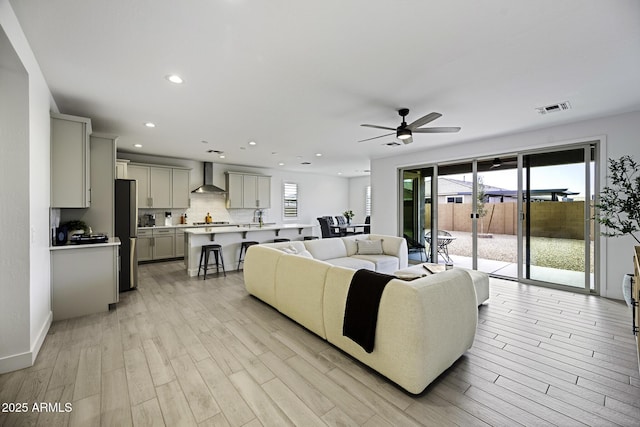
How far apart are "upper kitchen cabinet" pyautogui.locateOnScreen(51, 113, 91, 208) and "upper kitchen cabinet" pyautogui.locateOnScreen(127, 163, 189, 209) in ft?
10.5

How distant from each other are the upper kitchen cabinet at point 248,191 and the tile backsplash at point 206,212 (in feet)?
1.04

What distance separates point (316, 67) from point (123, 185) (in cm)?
369

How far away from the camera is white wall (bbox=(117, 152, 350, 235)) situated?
754 centimetres

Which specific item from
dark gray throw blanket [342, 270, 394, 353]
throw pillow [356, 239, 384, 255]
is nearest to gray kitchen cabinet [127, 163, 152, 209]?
throw pillow [356, 239, 384, 255]

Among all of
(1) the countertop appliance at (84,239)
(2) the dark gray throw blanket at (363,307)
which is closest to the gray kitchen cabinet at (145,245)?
(1) the countertop appliance at (84,239)

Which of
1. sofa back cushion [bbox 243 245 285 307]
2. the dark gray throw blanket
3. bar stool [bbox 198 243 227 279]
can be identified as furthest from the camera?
bar stool [bbox 198 243 227 279]

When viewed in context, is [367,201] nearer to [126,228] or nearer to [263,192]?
[263,192]

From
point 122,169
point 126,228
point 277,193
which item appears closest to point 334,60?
point 126,228

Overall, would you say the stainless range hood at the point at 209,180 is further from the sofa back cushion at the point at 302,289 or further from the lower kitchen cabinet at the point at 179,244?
the sofa back cushion at the point at 302,289

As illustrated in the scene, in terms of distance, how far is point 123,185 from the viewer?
14.3 feet

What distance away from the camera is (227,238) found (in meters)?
5.73

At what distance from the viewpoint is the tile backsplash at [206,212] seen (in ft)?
23.3

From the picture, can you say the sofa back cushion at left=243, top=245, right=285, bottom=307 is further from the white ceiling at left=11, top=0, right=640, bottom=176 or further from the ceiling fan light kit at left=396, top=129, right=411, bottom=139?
the ceiling fan light kit at left=396, top=129, right=411, bottom=139

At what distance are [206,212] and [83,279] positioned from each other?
4.56 metres
